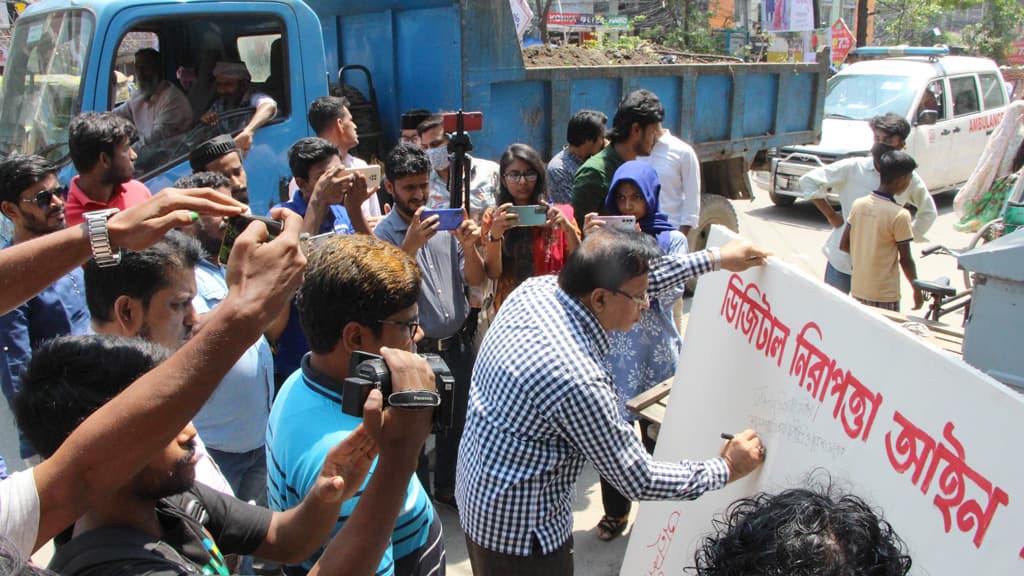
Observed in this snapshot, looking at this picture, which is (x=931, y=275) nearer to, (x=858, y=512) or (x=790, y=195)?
(x=790, y=195)

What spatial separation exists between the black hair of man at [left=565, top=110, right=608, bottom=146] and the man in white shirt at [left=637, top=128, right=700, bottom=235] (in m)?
0.33

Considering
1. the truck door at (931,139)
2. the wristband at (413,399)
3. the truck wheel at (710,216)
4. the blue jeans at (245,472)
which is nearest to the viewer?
the wristband at (413,399)

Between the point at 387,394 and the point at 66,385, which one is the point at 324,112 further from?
the point at 387,394

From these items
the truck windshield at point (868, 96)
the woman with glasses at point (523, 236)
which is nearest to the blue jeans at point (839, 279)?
the woman with glasses at point (523, 236)

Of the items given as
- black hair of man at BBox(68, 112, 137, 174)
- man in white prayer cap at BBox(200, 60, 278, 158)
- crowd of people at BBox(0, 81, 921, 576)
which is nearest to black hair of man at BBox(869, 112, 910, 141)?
crowd of people at BBox(0, 81, 921, 576)

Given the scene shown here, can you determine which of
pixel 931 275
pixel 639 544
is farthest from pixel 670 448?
pixel 931 275

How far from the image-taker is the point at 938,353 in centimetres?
150

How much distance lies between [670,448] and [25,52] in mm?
4153

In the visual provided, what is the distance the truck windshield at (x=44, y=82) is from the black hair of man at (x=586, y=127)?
264 cm

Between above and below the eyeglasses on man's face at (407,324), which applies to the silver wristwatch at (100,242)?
above

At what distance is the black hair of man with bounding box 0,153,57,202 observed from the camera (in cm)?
293

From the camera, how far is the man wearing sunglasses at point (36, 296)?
8.71 ft

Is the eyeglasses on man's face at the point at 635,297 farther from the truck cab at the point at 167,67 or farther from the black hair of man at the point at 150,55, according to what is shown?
the black hair of man at the point at 150,55
